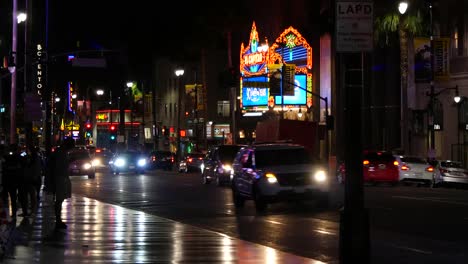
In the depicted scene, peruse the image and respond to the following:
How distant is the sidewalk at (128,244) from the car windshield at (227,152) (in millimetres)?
15941

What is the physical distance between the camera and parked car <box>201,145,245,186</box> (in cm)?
3547

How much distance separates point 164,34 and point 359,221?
77706 millimetres

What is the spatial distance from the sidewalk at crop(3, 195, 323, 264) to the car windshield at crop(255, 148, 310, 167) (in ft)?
15.0

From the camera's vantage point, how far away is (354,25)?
10.4 m

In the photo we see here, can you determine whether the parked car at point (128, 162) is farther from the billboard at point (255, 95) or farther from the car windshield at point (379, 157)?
the car windshield at point (379, 157)

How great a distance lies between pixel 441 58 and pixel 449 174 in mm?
8410

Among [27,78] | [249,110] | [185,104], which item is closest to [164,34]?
[185,104]

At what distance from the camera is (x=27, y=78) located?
110ft

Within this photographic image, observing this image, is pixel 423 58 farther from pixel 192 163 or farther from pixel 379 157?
pixel 192 163

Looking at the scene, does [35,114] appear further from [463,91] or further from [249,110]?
[249,110]

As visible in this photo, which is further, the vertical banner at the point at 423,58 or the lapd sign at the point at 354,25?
the vertical banner at the point at 423,58

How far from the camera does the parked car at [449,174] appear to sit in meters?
36.3

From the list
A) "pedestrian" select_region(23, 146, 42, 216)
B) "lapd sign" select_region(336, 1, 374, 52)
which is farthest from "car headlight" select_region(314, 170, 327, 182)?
"lapd sign" select_region(336, 1, 374, 52)

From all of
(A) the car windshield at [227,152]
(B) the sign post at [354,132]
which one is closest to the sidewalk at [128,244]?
(B) the sign post at [354,132]
